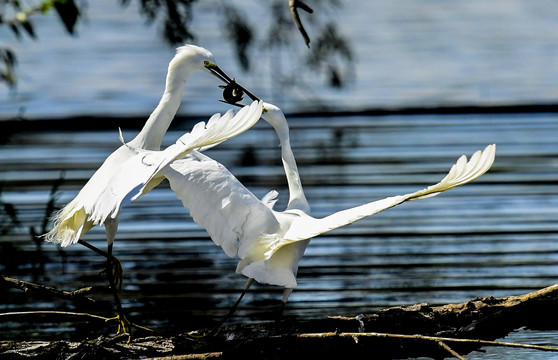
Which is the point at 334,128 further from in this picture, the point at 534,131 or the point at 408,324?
the point at 408,324

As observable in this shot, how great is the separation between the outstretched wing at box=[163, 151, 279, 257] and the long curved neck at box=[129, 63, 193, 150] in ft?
2.05

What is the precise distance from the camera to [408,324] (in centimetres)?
523

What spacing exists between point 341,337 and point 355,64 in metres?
11.5

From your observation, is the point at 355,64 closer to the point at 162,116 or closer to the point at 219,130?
the point at 162,116

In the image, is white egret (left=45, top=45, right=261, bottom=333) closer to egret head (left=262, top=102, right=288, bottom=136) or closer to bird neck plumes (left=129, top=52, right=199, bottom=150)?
bird neck plumes (left=129, top=52, right=199, bottom=150)

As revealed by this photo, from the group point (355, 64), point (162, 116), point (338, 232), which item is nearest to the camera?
point (162, 116)

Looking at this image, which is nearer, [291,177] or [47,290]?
[47,290]

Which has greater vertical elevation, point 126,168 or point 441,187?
point 441,187

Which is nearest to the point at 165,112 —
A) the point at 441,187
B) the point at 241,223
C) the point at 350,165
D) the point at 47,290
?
the point at 241,223

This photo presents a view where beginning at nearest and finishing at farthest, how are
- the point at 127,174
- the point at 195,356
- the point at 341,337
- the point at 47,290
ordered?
1. the point at 195,356
2. the point at 341,337
3. the point at 127,174
4. the point at 47,290

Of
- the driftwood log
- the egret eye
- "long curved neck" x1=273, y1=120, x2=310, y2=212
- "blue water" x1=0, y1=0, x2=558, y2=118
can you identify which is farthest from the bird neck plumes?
"blue water" x1=0, y1=0, x2=558, y2=118

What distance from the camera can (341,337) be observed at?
16.9 ft

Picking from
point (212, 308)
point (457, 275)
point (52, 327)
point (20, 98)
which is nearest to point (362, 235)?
point (457, 275)

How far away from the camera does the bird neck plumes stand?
19.8 ft
